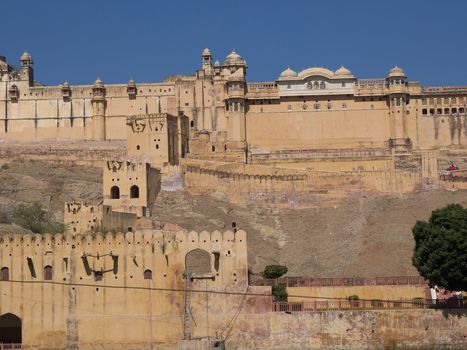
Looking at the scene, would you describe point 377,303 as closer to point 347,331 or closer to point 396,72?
point 347,331

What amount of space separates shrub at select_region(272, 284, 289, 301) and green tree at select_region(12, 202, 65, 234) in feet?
47.5

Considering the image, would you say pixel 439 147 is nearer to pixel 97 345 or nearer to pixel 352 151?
pixel 352 151

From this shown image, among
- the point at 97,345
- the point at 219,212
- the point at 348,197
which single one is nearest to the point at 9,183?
the point at 219,212

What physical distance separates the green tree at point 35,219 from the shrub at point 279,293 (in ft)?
47.5

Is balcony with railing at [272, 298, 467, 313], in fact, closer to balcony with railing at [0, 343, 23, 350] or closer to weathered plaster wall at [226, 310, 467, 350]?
weathered plaster wall at [226, 310, 467, 350]

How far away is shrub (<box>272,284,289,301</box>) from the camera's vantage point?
38128 millimetres

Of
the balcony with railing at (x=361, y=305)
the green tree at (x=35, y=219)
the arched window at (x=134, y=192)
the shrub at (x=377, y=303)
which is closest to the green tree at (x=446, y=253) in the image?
the balcony with railing at (x=361, y=305)

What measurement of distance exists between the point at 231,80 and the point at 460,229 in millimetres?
39442

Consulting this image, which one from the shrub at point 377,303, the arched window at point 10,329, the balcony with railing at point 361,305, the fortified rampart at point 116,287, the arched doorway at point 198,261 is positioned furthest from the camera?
the arched doorway at point 198,261

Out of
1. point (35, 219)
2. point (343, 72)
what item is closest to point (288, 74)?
point (343, 72)

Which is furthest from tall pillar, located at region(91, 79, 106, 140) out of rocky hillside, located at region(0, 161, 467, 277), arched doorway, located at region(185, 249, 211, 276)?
arched doorway, located at region(185, 249, 211, 276)

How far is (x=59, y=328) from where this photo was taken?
3684 cm

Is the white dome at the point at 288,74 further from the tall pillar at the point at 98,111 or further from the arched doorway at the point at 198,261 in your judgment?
the arched doorway at the point at 198,261

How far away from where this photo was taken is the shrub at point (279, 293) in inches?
1501
